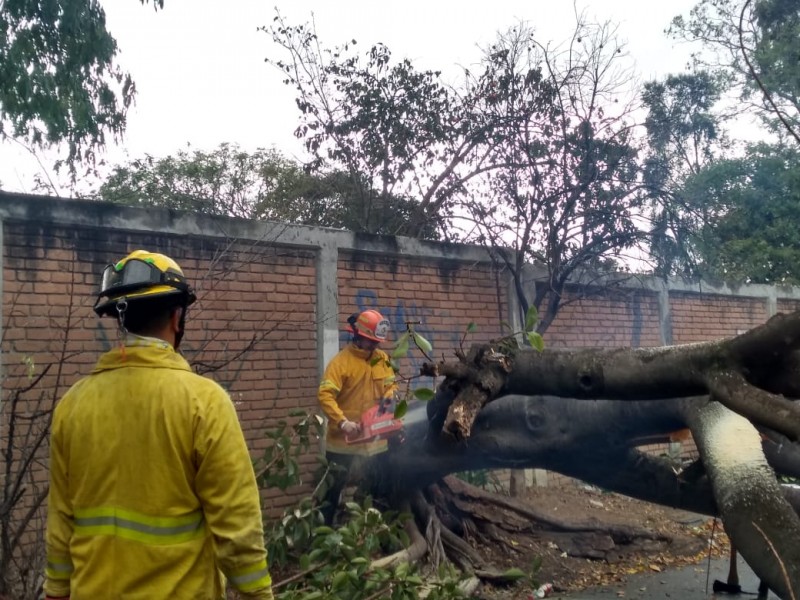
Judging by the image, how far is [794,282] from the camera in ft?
50.5

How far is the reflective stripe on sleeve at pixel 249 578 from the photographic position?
2.26m

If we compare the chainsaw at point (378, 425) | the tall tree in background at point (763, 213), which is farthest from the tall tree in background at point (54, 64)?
the tall tree in background at point (763, 213)

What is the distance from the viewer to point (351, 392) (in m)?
6.27

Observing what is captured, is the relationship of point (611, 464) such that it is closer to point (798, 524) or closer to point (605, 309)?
point (798, 524)

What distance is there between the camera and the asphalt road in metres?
5.70

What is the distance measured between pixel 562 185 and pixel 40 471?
5421 millimetres

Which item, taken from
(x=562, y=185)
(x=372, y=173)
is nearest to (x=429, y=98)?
(x=372, y=173)

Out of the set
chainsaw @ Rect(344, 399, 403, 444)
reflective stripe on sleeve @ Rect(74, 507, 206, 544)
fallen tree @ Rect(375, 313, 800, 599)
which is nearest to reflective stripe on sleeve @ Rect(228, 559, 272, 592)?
reflective stripe on sleeve @ Rect(74, 507, 206, 544)

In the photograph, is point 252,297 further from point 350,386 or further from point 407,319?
point 407,319

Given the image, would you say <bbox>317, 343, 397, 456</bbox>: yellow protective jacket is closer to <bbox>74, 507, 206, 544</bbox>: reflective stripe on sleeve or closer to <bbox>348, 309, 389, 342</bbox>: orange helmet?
<bbox>348, 309, 389, 342</bbox>: orange helmet

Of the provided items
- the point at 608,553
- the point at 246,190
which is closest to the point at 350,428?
the point at 608,553

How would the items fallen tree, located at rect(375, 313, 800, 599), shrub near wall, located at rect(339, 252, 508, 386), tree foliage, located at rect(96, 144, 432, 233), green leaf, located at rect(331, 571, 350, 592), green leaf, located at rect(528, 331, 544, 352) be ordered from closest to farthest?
fallen tree, located at rect(375, 313, 800, 599), green leaf, located at rect(528, 331, 544, 352), green leaf, located at rect(331, 571, 350, 592), shrub near wall, located at rect(339, 252, 508, 386), tree foliage, located at rect(96, 144, 432, 233)

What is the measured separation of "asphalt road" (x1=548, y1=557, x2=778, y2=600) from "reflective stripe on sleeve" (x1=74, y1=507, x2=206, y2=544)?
13.1 ft

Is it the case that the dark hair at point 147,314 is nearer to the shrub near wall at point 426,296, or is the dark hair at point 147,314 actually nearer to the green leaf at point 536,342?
the green leaf at point 536,342
